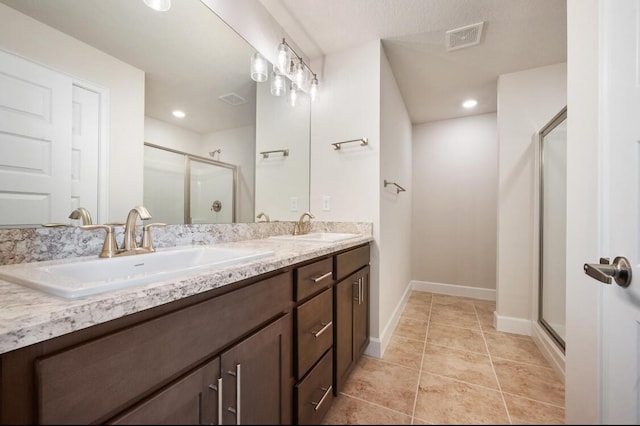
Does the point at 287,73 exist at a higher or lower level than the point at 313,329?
higher

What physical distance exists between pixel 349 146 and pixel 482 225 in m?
2.17

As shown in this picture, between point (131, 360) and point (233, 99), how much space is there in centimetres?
124

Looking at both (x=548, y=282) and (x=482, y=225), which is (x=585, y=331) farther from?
(x=482, y=225)

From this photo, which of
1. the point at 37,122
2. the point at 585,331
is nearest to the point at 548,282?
the point at 585,331

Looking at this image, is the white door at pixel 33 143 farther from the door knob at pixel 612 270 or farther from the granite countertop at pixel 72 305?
the door knob at pixel 612 270

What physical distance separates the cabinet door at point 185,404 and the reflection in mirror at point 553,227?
183 cm

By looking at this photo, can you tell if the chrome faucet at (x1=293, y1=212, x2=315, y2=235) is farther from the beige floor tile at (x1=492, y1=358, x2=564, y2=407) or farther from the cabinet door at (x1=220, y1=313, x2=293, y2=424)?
the beige floor tile at (x1=492, y1=358, x2=564, y2=407)

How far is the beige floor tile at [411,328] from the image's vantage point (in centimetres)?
193

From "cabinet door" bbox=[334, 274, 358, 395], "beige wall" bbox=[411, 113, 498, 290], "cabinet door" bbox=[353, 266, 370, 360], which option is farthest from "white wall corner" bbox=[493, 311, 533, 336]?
"cabinet door" bbox=[334, 274, 358, 395]

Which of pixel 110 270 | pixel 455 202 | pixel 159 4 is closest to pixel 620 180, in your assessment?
pixel 110 270

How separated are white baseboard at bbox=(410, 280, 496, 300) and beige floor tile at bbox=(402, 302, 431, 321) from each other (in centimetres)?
56

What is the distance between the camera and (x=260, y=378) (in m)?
0.68

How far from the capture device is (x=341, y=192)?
1882mm

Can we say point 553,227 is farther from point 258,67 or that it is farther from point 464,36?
point 258,67
